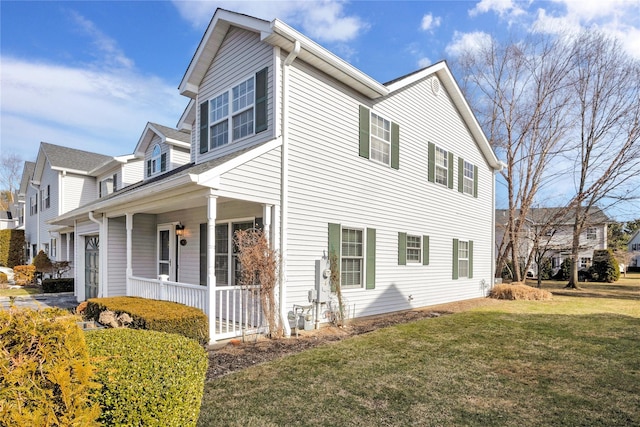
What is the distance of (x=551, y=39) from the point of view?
19375 millimetres

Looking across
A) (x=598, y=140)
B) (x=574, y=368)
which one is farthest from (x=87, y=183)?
(x=598, y=140)

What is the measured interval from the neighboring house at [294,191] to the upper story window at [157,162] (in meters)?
0.71

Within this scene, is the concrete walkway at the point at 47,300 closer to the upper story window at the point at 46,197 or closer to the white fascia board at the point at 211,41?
the white fascia board at the point at 211,41

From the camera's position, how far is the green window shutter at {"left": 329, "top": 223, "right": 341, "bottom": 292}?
8539mm

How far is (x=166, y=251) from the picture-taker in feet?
37.2

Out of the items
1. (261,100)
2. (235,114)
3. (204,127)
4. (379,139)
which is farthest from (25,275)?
(379,139)

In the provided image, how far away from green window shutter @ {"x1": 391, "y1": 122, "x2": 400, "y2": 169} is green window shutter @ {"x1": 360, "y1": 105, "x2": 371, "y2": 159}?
119 centimetres

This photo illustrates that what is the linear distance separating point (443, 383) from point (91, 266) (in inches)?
484

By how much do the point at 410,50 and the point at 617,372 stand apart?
14.8 meters

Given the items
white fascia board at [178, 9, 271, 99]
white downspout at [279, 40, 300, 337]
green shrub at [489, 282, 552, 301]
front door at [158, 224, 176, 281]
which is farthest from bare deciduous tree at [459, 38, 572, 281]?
front door at [158, 224, 176, 281]

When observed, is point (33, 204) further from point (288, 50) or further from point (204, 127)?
point (288, 50)

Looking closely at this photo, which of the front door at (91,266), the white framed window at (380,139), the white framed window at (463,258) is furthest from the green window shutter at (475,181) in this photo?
the front door at (91,266)

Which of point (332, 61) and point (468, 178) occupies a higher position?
point (332, 61)

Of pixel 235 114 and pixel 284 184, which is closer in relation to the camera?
pixel 284 184
